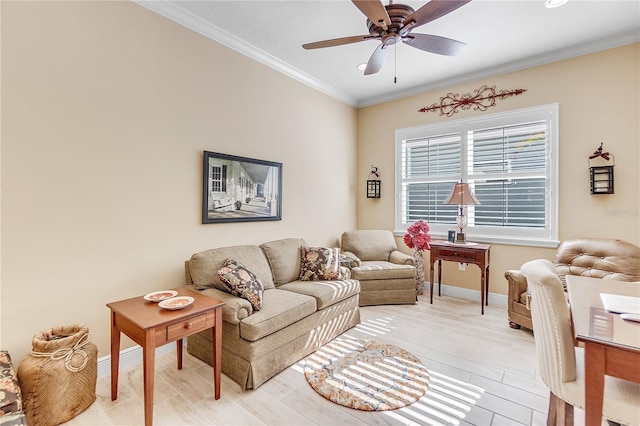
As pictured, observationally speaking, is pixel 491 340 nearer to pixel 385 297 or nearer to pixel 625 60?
pixel 385 297

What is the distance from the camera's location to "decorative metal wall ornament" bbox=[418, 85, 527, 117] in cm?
374

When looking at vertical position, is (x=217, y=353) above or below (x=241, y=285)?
below

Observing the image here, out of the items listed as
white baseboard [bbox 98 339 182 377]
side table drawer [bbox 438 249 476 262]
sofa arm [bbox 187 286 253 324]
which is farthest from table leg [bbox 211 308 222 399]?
side table drawer [bbox 438 249 476 262]

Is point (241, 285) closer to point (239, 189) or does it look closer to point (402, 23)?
point (239, 189)

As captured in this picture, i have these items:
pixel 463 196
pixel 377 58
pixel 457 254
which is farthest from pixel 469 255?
pixel 377 58

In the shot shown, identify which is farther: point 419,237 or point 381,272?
point 419,237

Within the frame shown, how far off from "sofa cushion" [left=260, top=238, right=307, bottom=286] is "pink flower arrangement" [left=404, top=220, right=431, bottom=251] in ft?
5.37

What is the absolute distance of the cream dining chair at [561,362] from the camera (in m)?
1.22

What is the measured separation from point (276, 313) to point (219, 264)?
708 mm

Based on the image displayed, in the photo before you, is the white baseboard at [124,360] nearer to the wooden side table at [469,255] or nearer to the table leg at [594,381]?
the table leg at [594,381]

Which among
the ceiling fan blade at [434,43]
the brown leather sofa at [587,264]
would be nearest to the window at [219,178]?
the ceiling fan blade at [434,43]

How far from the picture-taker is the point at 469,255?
356cm

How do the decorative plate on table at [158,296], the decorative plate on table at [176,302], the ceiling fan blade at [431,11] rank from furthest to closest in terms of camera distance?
the decorative plate on table at [158,296], the decorative plate on table at [176,302], the ceiling fan blade at [431,11]

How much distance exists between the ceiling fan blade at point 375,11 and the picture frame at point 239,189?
180 centimetres
